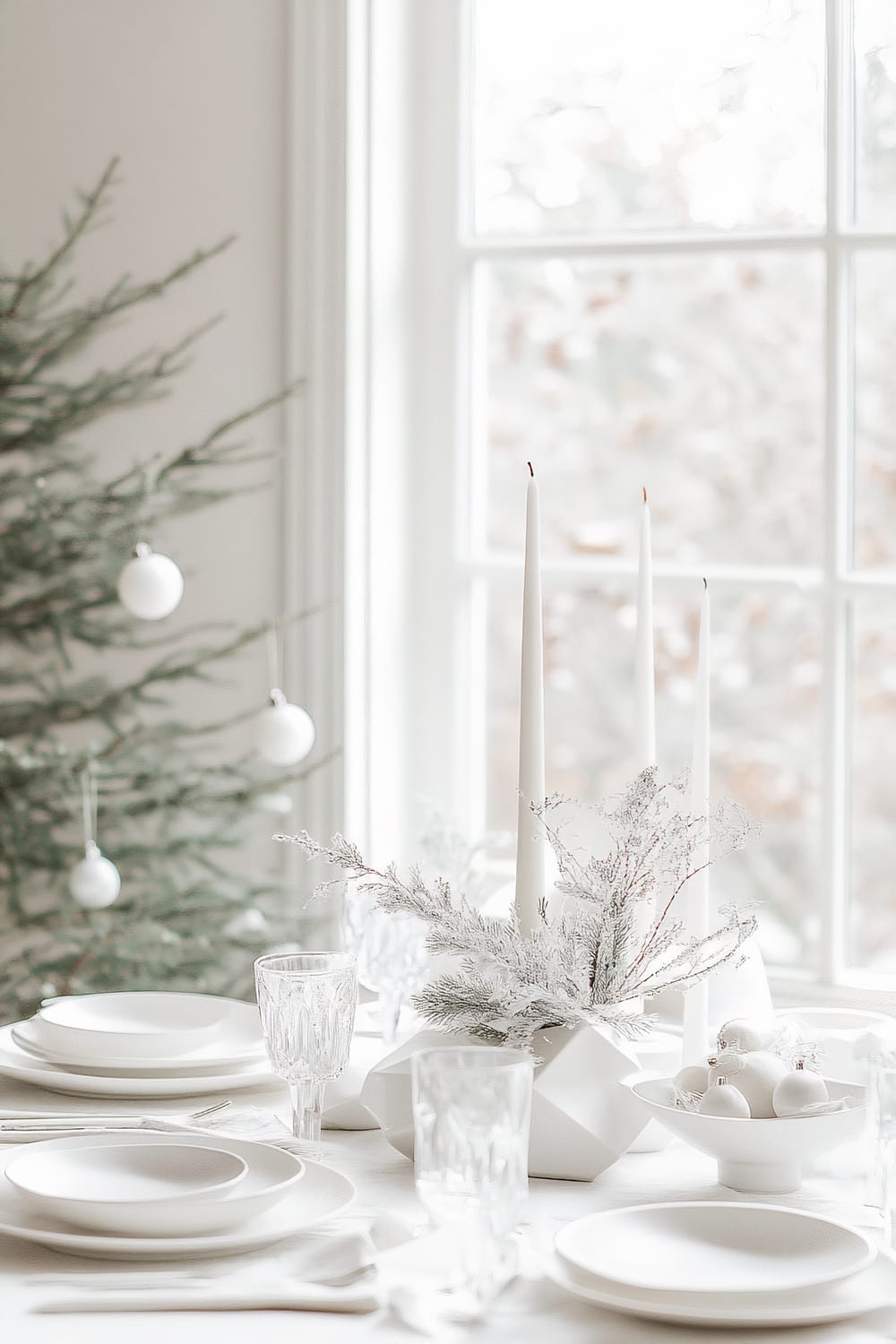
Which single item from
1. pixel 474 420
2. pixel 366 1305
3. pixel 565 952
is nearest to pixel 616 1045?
pixel 565 952

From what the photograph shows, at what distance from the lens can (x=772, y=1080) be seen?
101cm

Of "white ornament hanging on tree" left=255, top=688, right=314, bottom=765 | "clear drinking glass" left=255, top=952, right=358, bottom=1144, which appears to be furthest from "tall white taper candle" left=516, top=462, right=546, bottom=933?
"white ornament hanging on tree" left=255, top=688, right=314, bottom=765

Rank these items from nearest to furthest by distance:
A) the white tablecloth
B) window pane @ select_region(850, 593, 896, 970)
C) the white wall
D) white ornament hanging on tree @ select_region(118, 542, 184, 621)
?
the white tablecloth < white ornament hanging on tree @ select_region(118, 542, 184, 621) < window pane @ select_region(850, 593, 896, 970) < the white wall

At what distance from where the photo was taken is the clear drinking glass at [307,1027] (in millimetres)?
1071

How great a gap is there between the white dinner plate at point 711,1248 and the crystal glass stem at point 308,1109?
26 cm

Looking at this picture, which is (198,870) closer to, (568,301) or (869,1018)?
(568,301)

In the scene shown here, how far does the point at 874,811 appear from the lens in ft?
6.89

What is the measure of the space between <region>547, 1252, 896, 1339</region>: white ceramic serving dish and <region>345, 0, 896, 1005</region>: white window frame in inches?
48.1

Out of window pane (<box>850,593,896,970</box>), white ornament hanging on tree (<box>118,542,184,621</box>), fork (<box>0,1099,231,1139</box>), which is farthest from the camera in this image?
window pane (<box>850,593,896,970</box>)

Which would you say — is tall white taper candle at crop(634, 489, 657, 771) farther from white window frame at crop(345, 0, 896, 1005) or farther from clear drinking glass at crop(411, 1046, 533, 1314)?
white window frame at crop(345, 0, 896, 1005)

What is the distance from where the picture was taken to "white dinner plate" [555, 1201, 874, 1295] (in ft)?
2.70

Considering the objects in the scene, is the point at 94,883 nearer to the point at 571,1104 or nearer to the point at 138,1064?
the point at 138,1064

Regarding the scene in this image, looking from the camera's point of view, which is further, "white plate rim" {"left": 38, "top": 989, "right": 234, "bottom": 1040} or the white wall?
the white wall

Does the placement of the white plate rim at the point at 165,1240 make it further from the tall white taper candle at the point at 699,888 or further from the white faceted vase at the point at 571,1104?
the tall white taper candle at the point at 699,888
